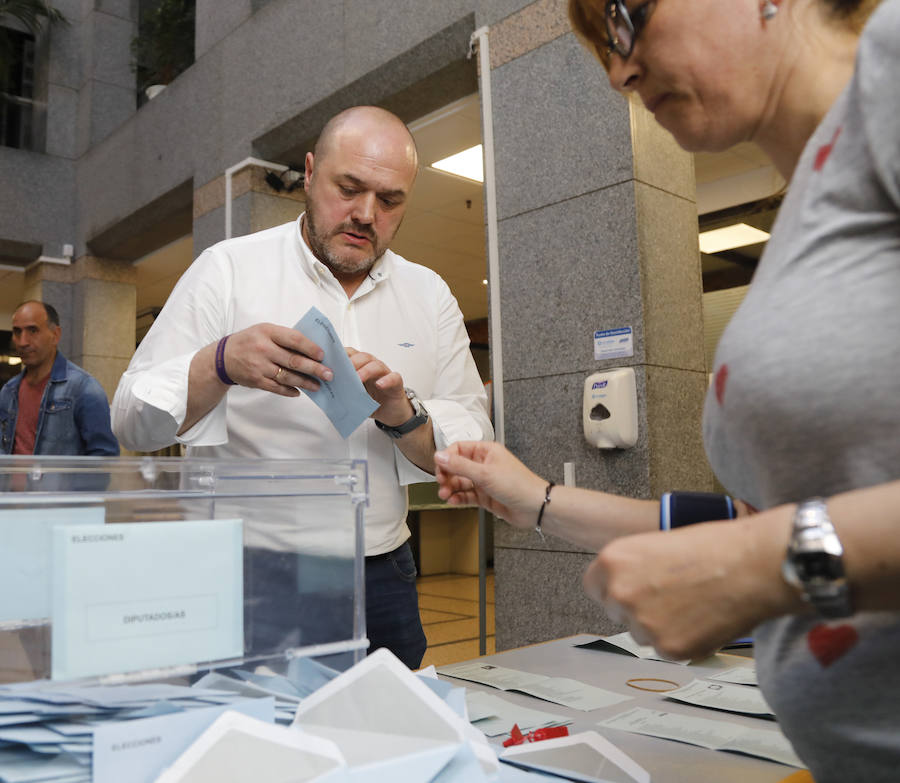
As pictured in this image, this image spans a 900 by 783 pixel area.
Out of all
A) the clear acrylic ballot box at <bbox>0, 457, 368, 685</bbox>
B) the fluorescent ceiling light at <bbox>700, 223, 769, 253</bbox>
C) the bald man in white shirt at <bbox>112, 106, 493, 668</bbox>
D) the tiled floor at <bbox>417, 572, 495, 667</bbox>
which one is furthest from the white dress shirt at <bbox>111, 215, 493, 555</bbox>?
the fluorescent ceiling light at <bbox>700, 223, 769, 253</bbox>

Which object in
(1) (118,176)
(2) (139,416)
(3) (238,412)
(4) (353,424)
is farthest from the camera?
(1) (118,176)

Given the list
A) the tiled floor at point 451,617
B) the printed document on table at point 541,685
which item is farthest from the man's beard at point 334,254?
the tiled floor at point 451,617

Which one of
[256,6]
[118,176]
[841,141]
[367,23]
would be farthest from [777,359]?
[118,176]

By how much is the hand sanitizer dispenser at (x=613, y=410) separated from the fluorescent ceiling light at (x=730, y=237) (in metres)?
3.33

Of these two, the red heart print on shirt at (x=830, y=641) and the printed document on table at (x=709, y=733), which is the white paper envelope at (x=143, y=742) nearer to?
the red heart print on shirt at (x=830, y=641)

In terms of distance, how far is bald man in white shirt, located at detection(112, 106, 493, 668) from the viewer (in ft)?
4.72

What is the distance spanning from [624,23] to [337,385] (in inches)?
26.2

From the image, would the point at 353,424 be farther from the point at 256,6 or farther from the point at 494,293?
the point at 256,6

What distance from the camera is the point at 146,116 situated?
5266mm

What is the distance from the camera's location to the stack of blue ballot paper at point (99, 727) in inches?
25.5

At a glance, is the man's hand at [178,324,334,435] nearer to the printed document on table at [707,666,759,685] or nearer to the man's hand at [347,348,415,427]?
the man's hand at [347,348,415,427]

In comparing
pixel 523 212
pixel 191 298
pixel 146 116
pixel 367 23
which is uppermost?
pixel 146 116

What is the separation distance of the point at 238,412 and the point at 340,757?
1.01 m

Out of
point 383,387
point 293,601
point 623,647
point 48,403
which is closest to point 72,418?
point 48,403
